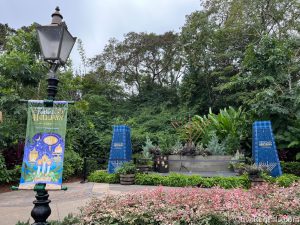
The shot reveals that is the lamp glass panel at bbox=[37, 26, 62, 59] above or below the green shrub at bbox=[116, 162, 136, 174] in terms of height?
above

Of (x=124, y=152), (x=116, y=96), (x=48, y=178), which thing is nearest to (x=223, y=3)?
(x=116, y=96)

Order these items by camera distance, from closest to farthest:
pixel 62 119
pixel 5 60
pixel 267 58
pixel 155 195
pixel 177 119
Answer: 1. pixel 62 119
2. pixel 155 195
3. pixel 5 60
4. pixel 267 58
5. pixel 177 119

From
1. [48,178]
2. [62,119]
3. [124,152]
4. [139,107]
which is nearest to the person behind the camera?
[48,178]

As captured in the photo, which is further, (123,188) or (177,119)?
(177,119)

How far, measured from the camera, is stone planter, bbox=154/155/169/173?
966 centimetres

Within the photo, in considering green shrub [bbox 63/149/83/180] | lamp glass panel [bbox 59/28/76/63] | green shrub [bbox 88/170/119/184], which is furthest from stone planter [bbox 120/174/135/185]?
lamp glass panel [bbox 59/28/76/63]

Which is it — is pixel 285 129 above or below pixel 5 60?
below

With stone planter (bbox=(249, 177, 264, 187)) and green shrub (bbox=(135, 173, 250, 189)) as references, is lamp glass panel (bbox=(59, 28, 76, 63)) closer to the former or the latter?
green shrub (bbox=(135, 173, 250, 189))

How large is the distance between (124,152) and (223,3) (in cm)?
1283

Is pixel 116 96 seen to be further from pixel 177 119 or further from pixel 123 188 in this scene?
pixel 123 188

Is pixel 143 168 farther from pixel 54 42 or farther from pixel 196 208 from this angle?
pixel 54 42

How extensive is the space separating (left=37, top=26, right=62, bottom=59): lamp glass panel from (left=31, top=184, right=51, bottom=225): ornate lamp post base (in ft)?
5.31

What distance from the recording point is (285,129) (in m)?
9.83

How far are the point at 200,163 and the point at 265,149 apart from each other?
90.4 inches
